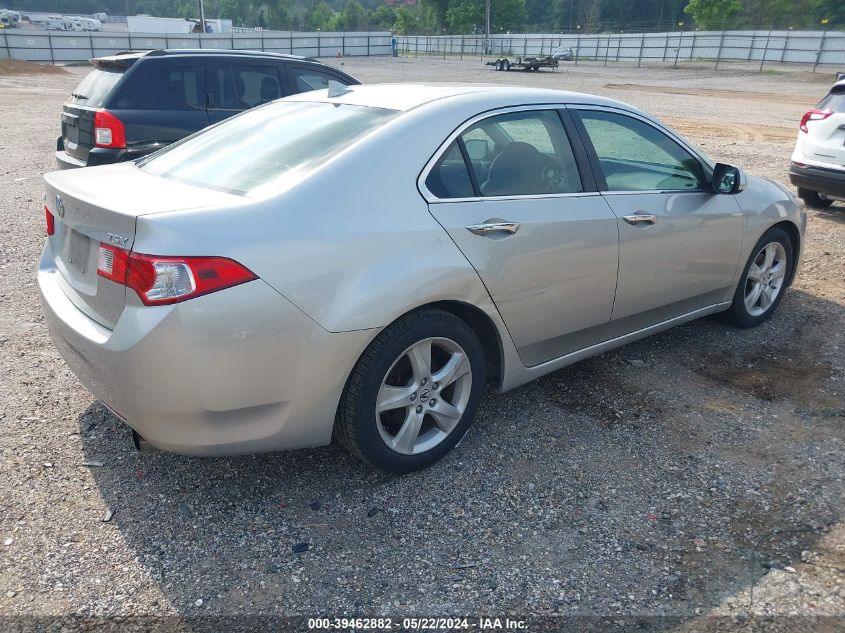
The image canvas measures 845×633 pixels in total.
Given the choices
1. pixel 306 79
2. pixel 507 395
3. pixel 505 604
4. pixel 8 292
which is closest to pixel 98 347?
pixel 505 604

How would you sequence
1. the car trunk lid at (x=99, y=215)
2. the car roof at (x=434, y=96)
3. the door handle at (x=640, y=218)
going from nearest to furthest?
1. the car trunk lid at (x=99, y=215)
2. the car roof at (x=434, y=96)
3. the door handle at (x=640, y=218)

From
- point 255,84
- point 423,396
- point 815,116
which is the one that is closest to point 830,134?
point 815,116

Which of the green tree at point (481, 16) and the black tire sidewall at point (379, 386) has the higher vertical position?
the green tree at point (481, 16)

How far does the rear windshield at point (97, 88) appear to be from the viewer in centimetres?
Result: 713

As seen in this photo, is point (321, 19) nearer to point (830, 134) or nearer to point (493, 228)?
point (830, 134)

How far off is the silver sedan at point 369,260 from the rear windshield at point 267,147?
16mm

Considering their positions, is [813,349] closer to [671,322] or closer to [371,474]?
[671,322]

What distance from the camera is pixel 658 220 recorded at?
4059 millimetres

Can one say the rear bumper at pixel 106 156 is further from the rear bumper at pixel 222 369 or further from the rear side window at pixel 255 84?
the rear bumper at pixel 222 369

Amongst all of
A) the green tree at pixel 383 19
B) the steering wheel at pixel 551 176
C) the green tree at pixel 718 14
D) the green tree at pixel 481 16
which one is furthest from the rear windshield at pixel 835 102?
the green tree at pixel 383 19

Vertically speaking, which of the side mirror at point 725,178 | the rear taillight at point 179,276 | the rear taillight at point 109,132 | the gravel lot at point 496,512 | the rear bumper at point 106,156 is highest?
the side mirror at point 725,178

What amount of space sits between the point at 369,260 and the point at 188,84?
18.4 ft

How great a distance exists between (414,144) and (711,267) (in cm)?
237

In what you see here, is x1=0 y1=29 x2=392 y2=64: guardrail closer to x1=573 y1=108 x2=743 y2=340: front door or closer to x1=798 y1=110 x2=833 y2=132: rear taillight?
x1=798 y1=110 x2=833 y2=132: rear taillight
